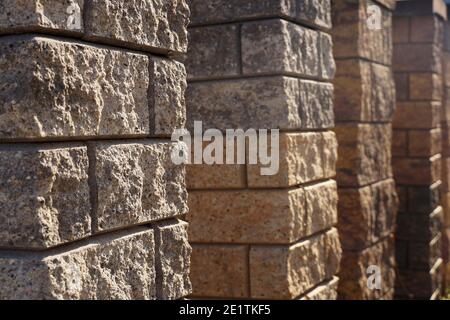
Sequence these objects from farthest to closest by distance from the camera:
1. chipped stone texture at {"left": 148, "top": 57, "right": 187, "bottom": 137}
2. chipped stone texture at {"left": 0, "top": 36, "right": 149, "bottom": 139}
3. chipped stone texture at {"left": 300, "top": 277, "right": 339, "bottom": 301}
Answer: chipped stone texture at {"left": 300, "top": 277, "right": 339, "bottom": 301}
chipped stone texture at {"left": 148, "top": 57, "right": 187, "bottom": 137}
chipped stone texture at {"left": 0, "top": 36, "right": 149, "bottom": 139}

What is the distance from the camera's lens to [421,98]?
7.47 m

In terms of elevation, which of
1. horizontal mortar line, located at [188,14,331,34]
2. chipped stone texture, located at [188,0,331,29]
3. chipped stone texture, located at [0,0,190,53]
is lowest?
chipped stone texture, located at [0,0,190,53]

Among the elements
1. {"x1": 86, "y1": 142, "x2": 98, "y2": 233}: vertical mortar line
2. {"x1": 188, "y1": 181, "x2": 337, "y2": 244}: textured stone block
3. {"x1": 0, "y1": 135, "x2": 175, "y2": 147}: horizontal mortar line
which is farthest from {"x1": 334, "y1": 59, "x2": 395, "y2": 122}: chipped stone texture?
{"x1": 86, "y1": 142, "x2": 98, "y2": 233}: vertical mortar line

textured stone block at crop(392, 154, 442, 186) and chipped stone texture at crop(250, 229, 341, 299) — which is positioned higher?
textured stone block at crop(392, 154, 442, 186)

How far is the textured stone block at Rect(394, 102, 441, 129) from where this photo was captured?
7453 millimetres

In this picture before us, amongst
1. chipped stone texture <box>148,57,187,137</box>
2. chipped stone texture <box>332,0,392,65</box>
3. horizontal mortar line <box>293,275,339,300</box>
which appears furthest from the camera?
chipped stone texture <box>332,0,392,65</box>

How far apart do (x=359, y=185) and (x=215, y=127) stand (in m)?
1.79

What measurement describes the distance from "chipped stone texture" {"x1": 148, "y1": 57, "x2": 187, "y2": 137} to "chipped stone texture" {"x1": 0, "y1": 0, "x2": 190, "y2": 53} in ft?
0.21

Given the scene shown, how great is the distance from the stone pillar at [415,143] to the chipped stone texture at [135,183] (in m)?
5.11

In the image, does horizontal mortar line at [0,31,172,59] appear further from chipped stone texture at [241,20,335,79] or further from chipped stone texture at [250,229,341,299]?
chipped stone texture at [250,229,341,299]

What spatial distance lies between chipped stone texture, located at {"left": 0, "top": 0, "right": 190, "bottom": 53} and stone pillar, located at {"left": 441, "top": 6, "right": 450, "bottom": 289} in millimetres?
6388

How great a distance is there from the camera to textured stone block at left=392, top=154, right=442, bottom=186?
7.45 metres

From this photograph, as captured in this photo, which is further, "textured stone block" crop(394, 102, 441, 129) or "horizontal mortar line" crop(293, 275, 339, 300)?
"textured stone block" crop(394, 102, 441, 129)

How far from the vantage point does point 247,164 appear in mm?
4035
